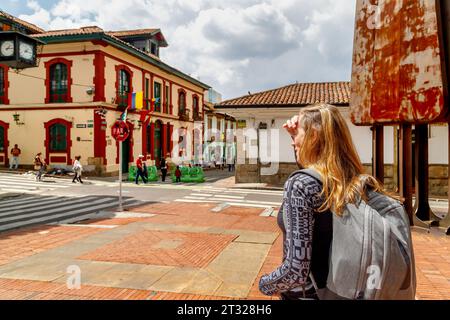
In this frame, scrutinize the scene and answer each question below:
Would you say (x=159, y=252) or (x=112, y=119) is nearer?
(x=159, y=252)

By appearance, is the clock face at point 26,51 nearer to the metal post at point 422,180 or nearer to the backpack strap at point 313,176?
the metal post at point 422,180

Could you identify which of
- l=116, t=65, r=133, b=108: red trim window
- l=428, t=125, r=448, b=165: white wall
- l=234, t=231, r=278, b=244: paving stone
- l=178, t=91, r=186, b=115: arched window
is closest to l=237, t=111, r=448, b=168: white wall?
l=428, t=125, r=448, b=165: white wall

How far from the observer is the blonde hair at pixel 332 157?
171 cm

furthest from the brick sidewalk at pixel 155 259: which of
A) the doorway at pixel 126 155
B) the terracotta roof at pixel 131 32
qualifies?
the terracotta roof at pixel 131 32

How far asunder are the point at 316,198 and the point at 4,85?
28.7 m

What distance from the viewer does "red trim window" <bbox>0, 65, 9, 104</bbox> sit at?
25203 mm

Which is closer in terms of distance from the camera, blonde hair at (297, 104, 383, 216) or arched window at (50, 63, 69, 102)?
blonde hair at (297, 104, 383, 216)

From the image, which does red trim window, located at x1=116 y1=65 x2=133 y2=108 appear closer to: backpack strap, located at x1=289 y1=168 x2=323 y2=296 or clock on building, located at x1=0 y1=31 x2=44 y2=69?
clock on building, located at x1=0 y1=31 x2=44 y2=69

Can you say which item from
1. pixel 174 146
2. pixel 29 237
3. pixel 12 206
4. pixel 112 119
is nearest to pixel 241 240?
pixel 29 237

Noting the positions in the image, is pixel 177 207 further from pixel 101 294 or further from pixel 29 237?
pixel 101 294

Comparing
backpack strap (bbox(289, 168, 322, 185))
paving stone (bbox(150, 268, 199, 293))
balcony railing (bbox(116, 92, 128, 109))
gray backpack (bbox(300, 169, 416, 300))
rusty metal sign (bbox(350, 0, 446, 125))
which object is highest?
balcony railing (bbox(116, 92, 128, 109))
